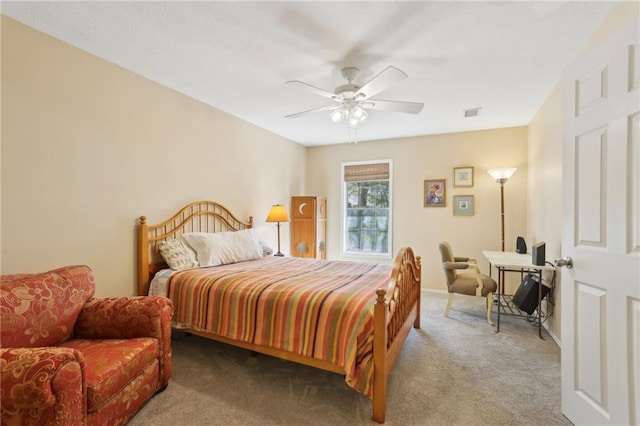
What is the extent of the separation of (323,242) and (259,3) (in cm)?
391

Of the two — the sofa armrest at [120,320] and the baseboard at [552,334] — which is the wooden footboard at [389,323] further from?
the sofa armrest at [120,320]

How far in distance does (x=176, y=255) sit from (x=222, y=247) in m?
0.47

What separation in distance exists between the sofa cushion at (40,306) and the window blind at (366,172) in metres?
4.15

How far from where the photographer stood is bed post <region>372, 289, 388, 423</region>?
171 cm

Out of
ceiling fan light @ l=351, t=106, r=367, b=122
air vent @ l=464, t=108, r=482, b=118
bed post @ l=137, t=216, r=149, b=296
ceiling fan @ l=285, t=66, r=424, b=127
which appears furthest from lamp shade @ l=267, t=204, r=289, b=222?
air vent @ l=464, t=108, r=482, b=118

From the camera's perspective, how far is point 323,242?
5.20 metres

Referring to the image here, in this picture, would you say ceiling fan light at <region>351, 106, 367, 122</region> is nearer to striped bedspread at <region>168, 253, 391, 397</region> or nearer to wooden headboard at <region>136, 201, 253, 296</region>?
striped bedspread at <region>168, 253, 391, 397</region>

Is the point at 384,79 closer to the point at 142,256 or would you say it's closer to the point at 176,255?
the point at 176,255

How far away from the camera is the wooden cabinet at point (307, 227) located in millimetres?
4832

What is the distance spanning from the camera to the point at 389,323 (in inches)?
76.4

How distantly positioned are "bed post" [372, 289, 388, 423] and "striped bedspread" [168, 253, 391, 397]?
38 mm

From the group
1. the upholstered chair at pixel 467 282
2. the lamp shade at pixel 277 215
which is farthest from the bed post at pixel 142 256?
the upholstered chair at pixel 467 282

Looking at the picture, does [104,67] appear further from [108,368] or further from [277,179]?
[277,179]

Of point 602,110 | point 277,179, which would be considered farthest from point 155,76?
point 602,110
